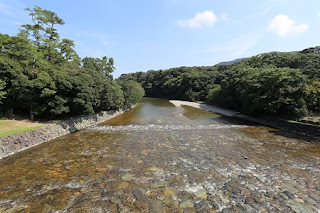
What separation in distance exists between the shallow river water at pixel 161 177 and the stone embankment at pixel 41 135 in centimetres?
59

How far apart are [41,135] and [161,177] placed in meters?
9.98

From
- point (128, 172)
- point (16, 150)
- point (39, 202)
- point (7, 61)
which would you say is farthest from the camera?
point (7, 61)

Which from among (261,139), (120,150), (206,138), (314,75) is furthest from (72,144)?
(314,75)

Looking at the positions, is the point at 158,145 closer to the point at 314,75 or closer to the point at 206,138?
the point at 206,138

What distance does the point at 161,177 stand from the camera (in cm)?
723

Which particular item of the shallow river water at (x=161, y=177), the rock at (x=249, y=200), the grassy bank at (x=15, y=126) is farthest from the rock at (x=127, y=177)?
the grassy bank at (x=15, y=126)

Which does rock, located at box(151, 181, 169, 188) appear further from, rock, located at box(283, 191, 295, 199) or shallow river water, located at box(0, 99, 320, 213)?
rock, located at box(283, 191, 295, 199)

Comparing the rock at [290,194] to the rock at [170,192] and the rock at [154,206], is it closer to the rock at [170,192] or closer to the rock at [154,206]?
the rock at [170,192]

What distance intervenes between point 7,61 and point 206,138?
56.5 ft

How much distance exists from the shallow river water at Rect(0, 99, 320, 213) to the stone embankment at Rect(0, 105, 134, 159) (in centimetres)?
59

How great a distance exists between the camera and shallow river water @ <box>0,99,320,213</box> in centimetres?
552

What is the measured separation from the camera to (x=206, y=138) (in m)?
13.4

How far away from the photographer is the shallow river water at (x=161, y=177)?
5520mm

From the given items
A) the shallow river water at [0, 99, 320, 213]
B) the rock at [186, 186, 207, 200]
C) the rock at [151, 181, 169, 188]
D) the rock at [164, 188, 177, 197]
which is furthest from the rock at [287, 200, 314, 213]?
the rock at [151, 181, 169, 188]
